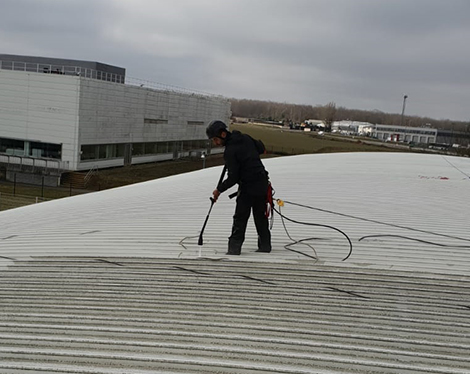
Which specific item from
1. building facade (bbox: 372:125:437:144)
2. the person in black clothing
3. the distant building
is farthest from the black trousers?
the distant building

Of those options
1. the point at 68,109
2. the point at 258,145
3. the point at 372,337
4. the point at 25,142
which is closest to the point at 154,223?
the point at 258,145

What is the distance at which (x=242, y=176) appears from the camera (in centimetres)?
583

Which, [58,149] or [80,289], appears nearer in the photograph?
[80,289]

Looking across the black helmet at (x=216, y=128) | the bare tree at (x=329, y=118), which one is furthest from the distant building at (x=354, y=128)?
the black helmet at (x=216, y=128)

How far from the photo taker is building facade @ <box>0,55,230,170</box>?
35219 mm

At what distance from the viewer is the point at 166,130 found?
51.2 m

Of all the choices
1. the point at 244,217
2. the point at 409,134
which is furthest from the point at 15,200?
the point at 409,134

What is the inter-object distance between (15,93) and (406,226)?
34.9 m

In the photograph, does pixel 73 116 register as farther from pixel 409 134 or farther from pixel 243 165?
pixel 409 134

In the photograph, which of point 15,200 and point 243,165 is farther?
point 15,200

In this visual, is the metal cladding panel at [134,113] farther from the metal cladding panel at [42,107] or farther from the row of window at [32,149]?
the row of window at [32,149]

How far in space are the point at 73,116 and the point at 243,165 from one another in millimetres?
32201

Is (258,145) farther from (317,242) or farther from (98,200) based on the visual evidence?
(98,200)

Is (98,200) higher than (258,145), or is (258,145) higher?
(258,145)
